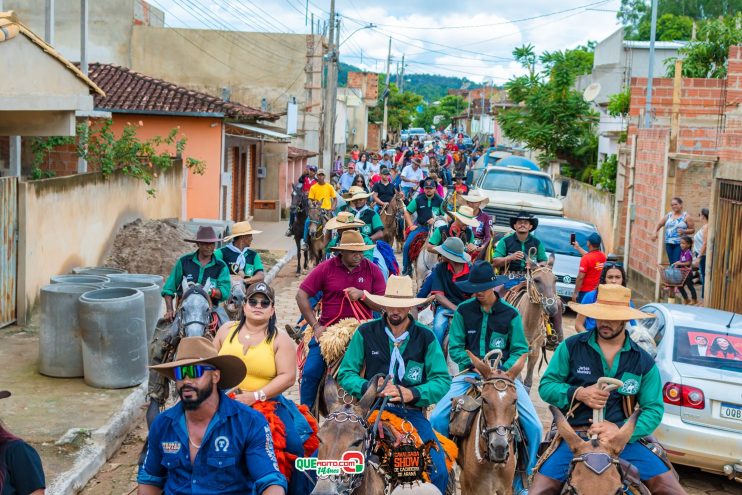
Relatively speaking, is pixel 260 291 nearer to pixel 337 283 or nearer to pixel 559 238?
pixel 337 283

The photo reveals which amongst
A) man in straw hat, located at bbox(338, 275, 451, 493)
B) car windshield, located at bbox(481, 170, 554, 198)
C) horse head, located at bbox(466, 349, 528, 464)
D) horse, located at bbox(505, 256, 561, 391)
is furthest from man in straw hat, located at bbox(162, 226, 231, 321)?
car windshield, located at bbox(481, 170, 554, 198)

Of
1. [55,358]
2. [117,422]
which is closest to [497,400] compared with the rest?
[117,422]

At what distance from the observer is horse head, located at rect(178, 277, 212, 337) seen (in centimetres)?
921

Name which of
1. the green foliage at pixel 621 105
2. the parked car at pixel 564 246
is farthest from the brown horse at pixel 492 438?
the green foliage at pixel 621 105

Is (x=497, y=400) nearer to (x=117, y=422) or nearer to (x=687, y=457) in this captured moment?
(x=687, y=457)

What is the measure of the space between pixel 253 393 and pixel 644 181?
19.2 m

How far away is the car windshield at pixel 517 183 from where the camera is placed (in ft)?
93.9

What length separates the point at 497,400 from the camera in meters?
7.07

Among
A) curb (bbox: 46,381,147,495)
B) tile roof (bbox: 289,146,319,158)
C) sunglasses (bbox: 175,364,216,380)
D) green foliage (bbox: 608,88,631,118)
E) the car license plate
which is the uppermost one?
green foliage (bbox: 608,88,631,118)

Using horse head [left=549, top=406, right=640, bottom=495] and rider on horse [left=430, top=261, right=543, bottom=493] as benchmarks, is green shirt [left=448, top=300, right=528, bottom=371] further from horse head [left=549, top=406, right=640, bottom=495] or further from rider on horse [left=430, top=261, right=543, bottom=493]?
horse head [left=549, top=406, right=640, bottom=495]

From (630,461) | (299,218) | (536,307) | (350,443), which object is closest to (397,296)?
(350,443)

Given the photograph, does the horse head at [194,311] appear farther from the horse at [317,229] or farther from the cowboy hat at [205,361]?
the horse at [317,229]

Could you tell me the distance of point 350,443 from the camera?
6078 mm

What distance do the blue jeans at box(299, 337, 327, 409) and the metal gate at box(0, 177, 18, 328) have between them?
22.7 ft
